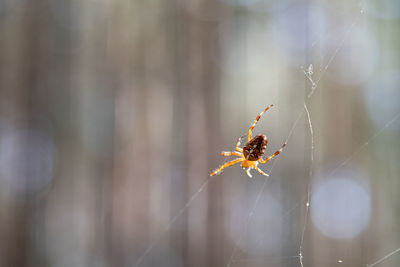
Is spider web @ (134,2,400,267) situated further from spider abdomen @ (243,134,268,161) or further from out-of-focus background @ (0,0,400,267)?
spider abdomen @ (243,134,268,161)

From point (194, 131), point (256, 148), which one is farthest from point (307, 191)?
point (256, 148)

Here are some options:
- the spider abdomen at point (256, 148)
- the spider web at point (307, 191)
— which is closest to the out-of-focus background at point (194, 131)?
the spider web at point (307, 191)

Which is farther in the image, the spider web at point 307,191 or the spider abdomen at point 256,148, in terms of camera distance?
the spider web at point 307,191

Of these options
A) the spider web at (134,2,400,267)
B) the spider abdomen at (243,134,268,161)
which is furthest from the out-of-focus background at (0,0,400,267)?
the spider abdomen at (243,134,268,161)

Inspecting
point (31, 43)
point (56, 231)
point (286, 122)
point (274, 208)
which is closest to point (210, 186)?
point (274, 208)

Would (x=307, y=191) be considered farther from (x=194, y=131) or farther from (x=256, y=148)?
(x=256, y=148)

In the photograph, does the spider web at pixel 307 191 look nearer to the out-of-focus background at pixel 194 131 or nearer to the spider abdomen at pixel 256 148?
the out-of-focus background at pixel 194 131
